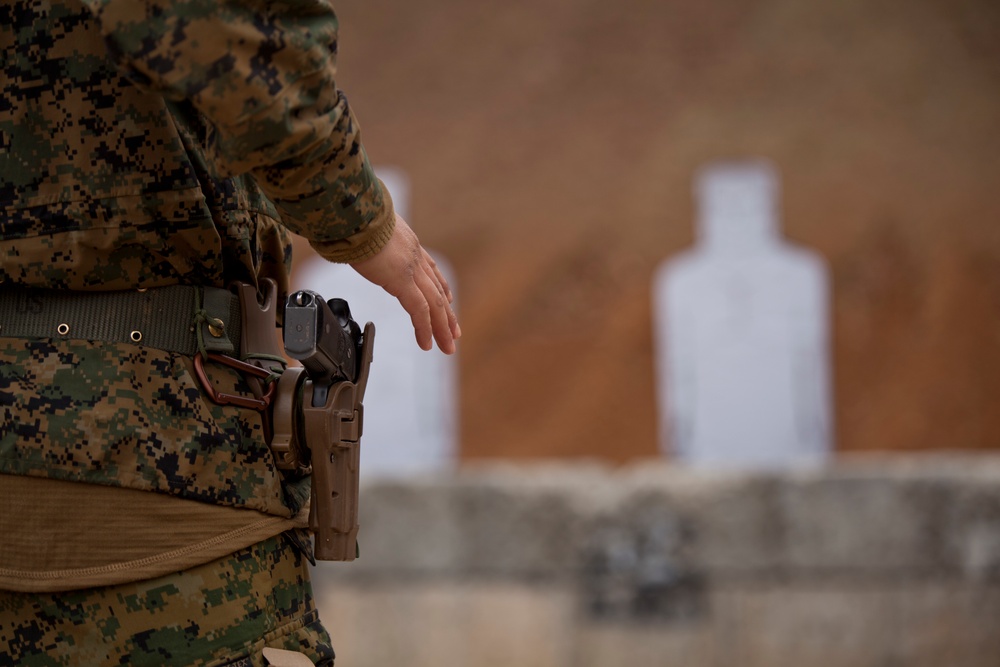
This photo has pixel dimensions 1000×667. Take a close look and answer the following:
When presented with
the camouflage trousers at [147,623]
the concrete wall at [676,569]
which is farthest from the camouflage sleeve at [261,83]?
the concrete wall at [676,569]

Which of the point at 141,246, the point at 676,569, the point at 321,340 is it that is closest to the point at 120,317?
the point at 141,246

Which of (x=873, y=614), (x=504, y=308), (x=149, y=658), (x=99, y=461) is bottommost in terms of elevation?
(x=873, y=614)

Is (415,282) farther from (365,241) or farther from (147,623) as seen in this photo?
(147,623)

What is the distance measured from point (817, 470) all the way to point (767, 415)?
4540 millimetres

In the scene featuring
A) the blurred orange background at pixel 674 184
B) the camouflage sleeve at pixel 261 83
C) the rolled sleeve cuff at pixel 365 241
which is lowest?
the rolled sleeve cuff at pixel 365 241

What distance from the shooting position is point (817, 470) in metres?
3.34

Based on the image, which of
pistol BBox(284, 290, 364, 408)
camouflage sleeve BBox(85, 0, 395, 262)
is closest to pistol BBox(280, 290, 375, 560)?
pistol BBox(284, 290, 364, 408)

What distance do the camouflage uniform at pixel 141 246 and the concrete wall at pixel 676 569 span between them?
2418 millimetres

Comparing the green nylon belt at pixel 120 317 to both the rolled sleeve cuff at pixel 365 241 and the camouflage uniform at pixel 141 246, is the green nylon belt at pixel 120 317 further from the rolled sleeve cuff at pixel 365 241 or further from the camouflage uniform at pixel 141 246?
the rolled sleeve cuff at pixel 365 241

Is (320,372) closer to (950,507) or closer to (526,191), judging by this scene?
(950,507)

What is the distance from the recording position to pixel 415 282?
111 cm

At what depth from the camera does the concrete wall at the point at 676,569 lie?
3.25m

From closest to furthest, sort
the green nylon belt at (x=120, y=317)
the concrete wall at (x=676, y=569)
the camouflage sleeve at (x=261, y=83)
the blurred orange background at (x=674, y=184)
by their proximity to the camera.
→ the camouflage sleeve at (x=261, y=83)
the green nylon belt at (x=120, y=317)
the concrete wall at (x=676, y=569)
the blurred orange background at (x=674, y=184)

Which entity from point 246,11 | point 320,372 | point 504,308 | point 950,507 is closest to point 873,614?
point 950,507
